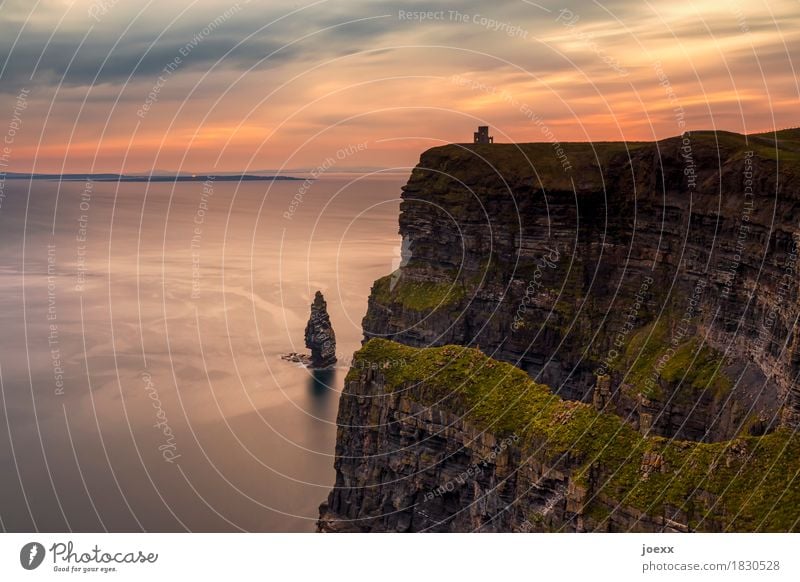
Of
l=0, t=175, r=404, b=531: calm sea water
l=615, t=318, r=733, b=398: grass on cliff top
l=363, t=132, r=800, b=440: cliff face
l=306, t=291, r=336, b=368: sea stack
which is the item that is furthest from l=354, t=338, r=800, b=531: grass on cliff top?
l=306, t=291, r=336, b=368: sea stack

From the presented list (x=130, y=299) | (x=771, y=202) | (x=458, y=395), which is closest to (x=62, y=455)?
(x=458, y=395)

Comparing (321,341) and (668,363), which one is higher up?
(668,363)

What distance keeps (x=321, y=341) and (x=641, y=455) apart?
106 meters

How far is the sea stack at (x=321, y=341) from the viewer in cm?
15400

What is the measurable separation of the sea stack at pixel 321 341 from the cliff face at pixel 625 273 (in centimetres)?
2081

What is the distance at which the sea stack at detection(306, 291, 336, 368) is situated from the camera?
154 meters

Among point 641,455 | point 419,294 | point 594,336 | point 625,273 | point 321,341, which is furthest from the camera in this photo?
point 321,341

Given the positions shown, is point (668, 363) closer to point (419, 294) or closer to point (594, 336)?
point (594, 336)

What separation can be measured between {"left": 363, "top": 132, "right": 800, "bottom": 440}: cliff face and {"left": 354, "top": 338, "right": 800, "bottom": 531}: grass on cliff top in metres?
8.89

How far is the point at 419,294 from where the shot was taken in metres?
130

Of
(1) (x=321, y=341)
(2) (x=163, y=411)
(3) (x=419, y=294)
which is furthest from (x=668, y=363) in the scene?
(1) (x=321, y=341)

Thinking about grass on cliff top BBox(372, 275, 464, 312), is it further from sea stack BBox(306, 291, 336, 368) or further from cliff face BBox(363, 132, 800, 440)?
sea stack BBox(306, 291, 336, 368)

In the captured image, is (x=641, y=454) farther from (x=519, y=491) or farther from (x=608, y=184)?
(x=608, y=184)

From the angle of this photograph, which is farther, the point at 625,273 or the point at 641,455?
the point at 625,273
